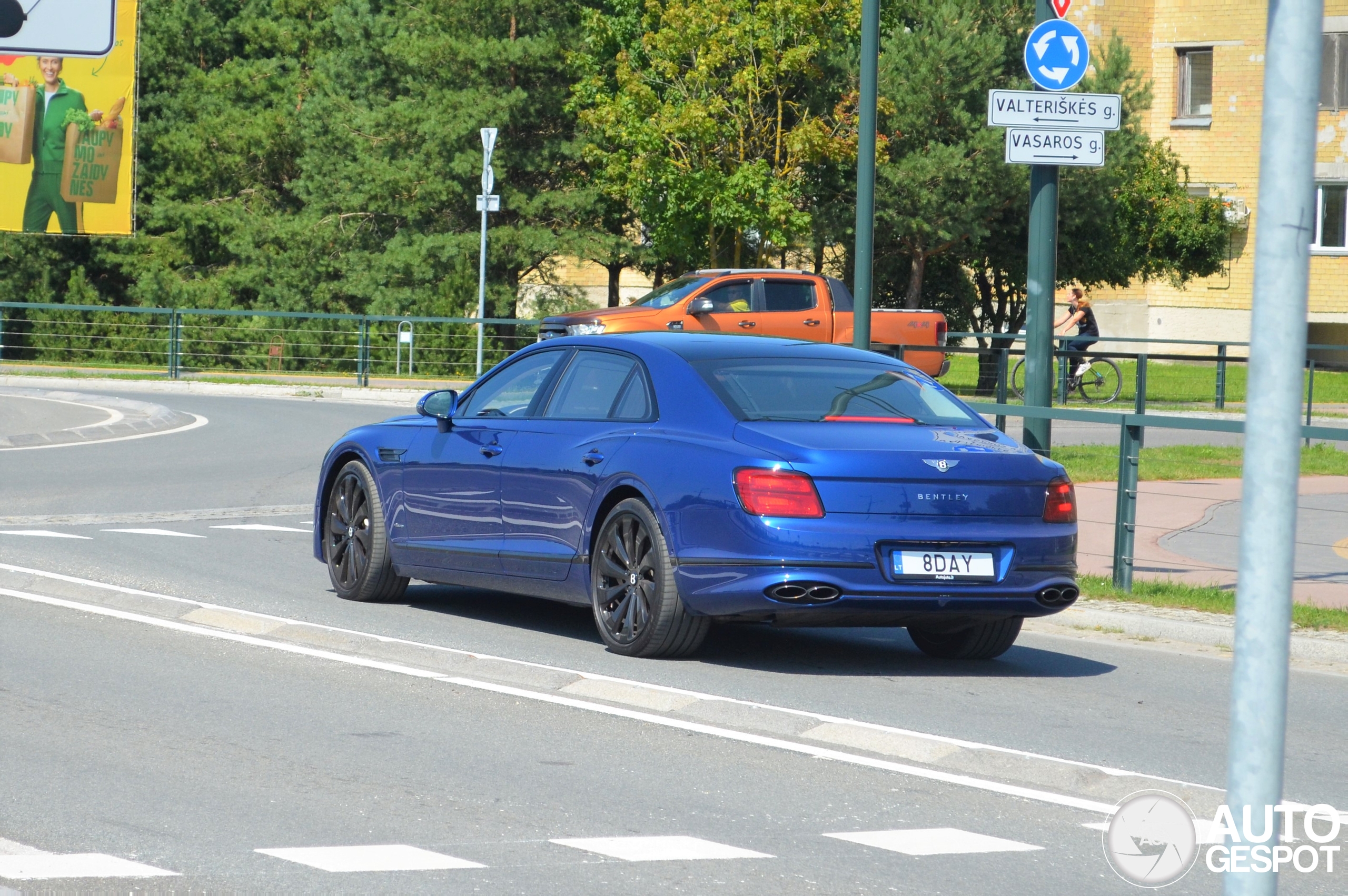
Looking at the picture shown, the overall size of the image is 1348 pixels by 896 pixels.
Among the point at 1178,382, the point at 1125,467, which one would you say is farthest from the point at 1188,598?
the point at 1178,382

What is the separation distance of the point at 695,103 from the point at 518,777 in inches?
1197

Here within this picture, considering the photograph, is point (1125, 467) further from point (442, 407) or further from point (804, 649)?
point (442, 407)

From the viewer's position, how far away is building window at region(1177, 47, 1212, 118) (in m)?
Answer: 50.9

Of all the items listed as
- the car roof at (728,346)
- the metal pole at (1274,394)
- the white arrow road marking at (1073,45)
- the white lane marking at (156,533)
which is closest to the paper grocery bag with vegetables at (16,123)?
the white lane marking at (156,533)

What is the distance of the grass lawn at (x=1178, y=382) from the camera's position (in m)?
23.7

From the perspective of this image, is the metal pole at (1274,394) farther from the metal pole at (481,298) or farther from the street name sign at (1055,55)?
the metal pole at (481,298)

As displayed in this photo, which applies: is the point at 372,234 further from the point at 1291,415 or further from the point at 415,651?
the point at 1291,415

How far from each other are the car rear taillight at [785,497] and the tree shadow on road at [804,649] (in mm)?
926

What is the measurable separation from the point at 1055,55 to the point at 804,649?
4387mm

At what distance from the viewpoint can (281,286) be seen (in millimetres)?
51031

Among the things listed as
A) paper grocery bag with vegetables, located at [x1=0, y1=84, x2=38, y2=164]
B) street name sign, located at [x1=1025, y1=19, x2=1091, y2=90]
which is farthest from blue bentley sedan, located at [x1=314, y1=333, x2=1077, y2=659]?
paper grocery bag with vegetables, located at [x1=0, y1=84, x2=38, y2=164]

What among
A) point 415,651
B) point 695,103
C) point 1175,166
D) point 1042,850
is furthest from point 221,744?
point 1175,166

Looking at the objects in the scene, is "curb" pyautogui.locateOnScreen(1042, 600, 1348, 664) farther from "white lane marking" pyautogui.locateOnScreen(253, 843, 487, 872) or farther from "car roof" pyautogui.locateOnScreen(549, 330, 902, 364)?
"white lane marking" pyautogui.locateOnScreen(253, 843, 487, 872)

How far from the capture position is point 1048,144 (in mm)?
11602
